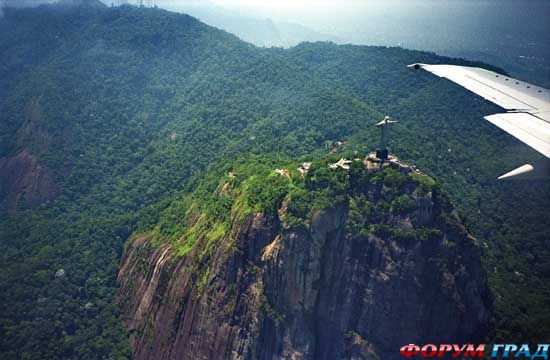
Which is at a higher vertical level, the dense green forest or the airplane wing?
the airplane wing

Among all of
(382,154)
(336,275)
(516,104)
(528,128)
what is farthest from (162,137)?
(528,128)

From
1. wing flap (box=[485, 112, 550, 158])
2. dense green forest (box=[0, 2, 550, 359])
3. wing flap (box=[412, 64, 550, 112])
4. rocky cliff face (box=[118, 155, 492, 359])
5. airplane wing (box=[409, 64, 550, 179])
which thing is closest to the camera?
wing flap (box=[485, 112, 550, 158])

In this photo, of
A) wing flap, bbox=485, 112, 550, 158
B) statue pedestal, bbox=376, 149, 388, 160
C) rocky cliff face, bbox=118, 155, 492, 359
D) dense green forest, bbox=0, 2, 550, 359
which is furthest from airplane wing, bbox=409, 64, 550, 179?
dense green forest, bbox=0, 2, 550, 359

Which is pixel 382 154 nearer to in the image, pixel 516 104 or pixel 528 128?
pixel 516 104

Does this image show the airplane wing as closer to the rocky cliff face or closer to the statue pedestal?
the statue pedestal

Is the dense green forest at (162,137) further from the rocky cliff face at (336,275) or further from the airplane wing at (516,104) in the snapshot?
the airplane wing at (516,104)

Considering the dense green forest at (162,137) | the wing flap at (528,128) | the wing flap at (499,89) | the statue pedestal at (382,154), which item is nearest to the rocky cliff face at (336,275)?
the statue pedestal at (382,154)

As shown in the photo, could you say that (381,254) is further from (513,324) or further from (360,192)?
(513,324)
